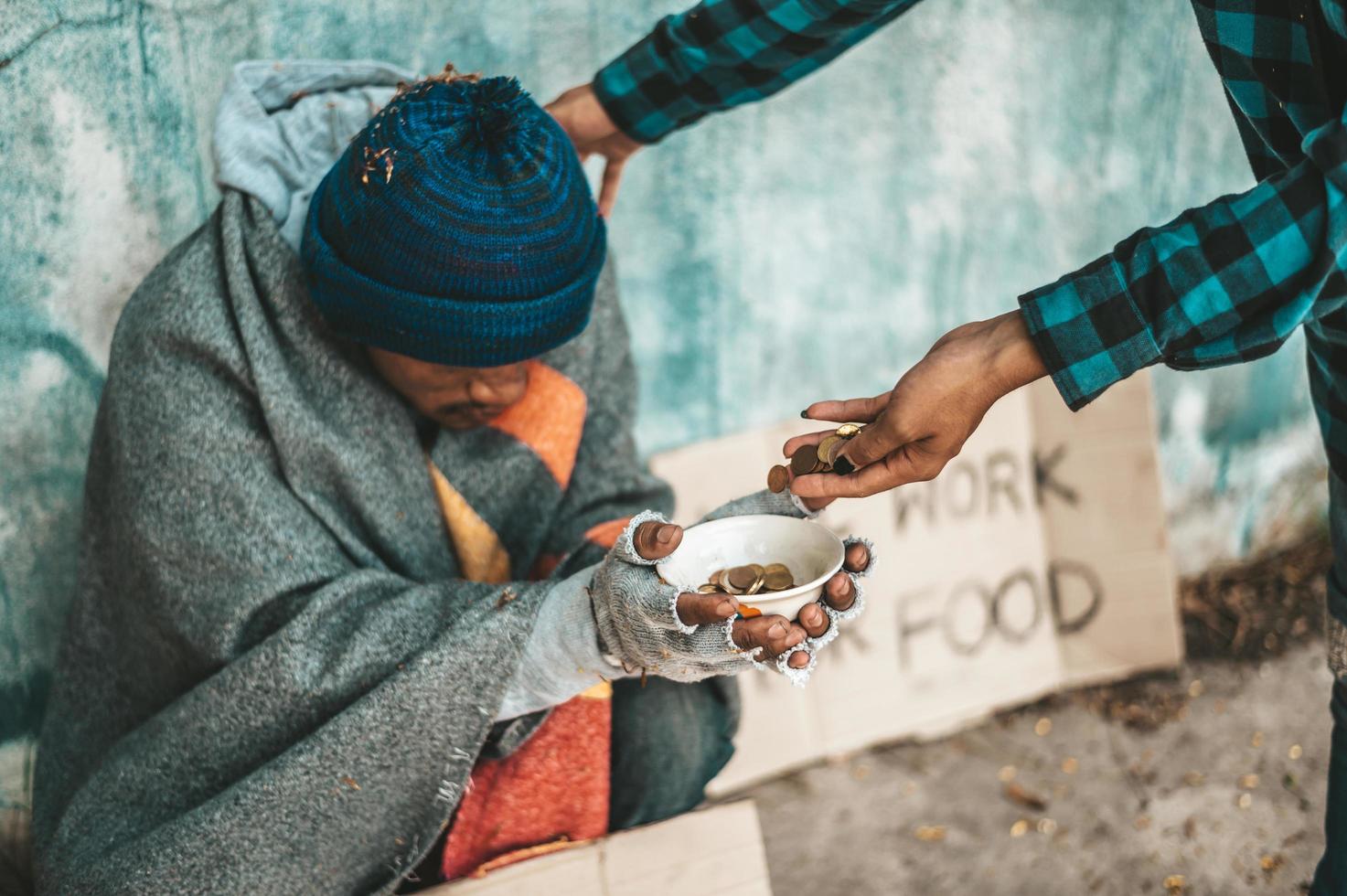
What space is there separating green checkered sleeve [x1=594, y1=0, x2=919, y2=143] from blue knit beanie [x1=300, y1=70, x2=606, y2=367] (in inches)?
13.6

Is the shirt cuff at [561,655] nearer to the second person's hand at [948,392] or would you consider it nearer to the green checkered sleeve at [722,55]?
the second person's hand at [948,392]

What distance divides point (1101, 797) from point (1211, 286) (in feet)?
5.51

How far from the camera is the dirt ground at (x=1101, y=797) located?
7.60 feet

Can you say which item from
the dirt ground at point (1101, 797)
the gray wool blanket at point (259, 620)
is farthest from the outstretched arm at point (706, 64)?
the dirt ground at point (1101, 797)

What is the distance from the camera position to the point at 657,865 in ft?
5.75

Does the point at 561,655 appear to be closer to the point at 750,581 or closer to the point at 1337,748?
the point at 750,581

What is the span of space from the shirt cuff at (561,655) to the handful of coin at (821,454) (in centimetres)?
30

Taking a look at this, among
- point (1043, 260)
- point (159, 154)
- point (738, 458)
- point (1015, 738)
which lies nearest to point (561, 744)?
point (738, 458)

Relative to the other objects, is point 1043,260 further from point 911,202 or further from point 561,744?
point 561,744

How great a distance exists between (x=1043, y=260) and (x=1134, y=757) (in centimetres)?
124

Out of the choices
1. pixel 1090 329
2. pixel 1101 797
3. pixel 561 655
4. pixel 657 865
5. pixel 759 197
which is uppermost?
pixel 1090 329

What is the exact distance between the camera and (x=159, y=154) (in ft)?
6.38

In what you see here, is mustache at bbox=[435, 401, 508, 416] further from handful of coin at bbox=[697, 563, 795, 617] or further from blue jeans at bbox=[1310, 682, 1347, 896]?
blue jeans at bbox=[1310, 682, 1347, 896]

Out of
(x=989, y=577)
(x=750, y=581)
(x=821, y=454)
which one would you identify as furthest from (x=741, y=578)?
(x=989, y=577)
